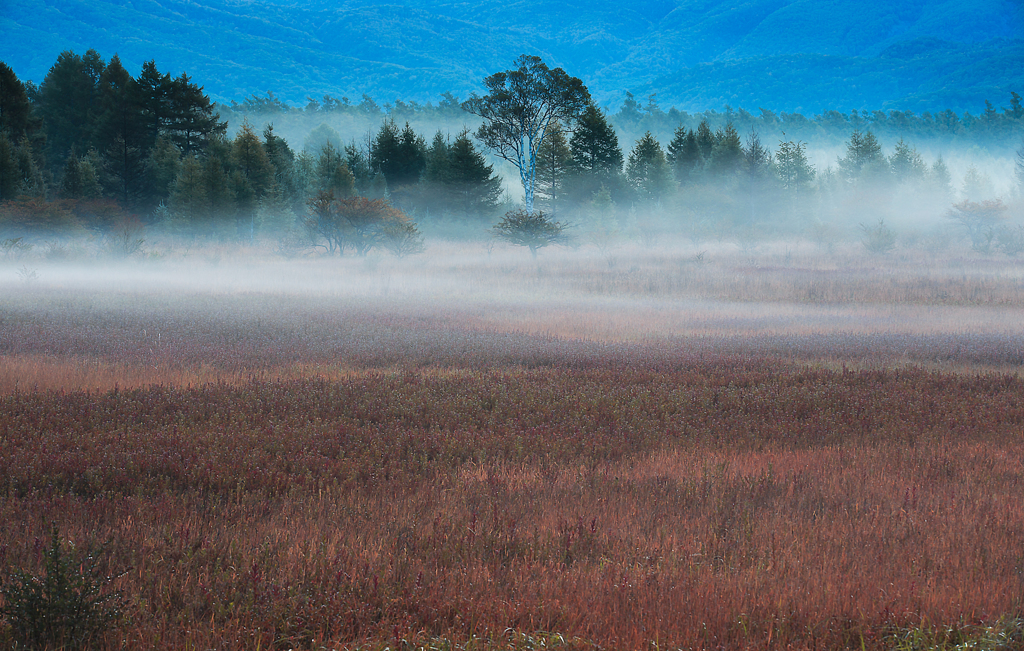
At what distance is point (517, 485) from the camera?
637 centimetres

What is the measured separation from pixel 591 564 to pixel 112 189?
56.2 m

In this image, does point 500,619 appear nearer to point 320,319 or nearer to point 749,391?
point 749,391

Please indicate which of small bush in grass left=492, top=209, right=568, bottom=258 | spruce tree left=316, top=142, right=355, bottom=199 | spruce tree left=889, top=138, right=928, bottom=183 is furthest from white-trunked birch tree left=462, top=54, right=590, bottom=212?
spruce tree left=889, top=138, right=928, bottom=183

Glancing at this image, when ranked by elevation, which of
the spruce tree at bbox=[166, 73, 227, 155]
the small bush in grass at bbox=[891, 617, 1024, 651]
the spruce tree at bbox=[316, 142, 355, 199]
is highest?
the spruce tree at bbox=[166, 73, 227, 155]

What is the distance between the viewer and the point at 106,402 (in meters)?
→ 8.98

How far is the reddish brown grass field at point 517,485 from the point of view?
4.00 meters

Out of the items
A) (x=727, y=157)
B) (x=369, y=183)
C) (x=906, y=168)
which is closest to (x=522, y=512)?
(x=369, y=183)

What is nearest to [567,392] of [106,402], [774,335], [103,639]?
[106,402]

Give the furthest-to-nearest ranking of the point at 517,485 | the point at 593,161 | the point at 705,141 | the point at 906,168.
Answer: the point at 705,141, the point at 906,168, the point at 593,161, the point at 517,485

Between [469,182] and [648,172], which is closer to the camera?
[469,182]

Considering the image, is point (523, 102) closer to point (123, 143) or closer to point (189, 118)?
point (189, 118)

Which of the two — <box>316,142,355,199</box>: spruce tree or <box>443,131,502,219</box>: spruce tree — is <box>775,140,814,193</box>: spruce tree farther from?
<box>316,142,355,199</box>: spruce tree

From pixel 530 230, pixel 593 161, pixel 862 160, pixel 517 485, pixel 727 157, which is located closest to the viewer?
pixel 517 485

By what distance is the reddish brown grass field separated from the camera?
3998 millimetres
